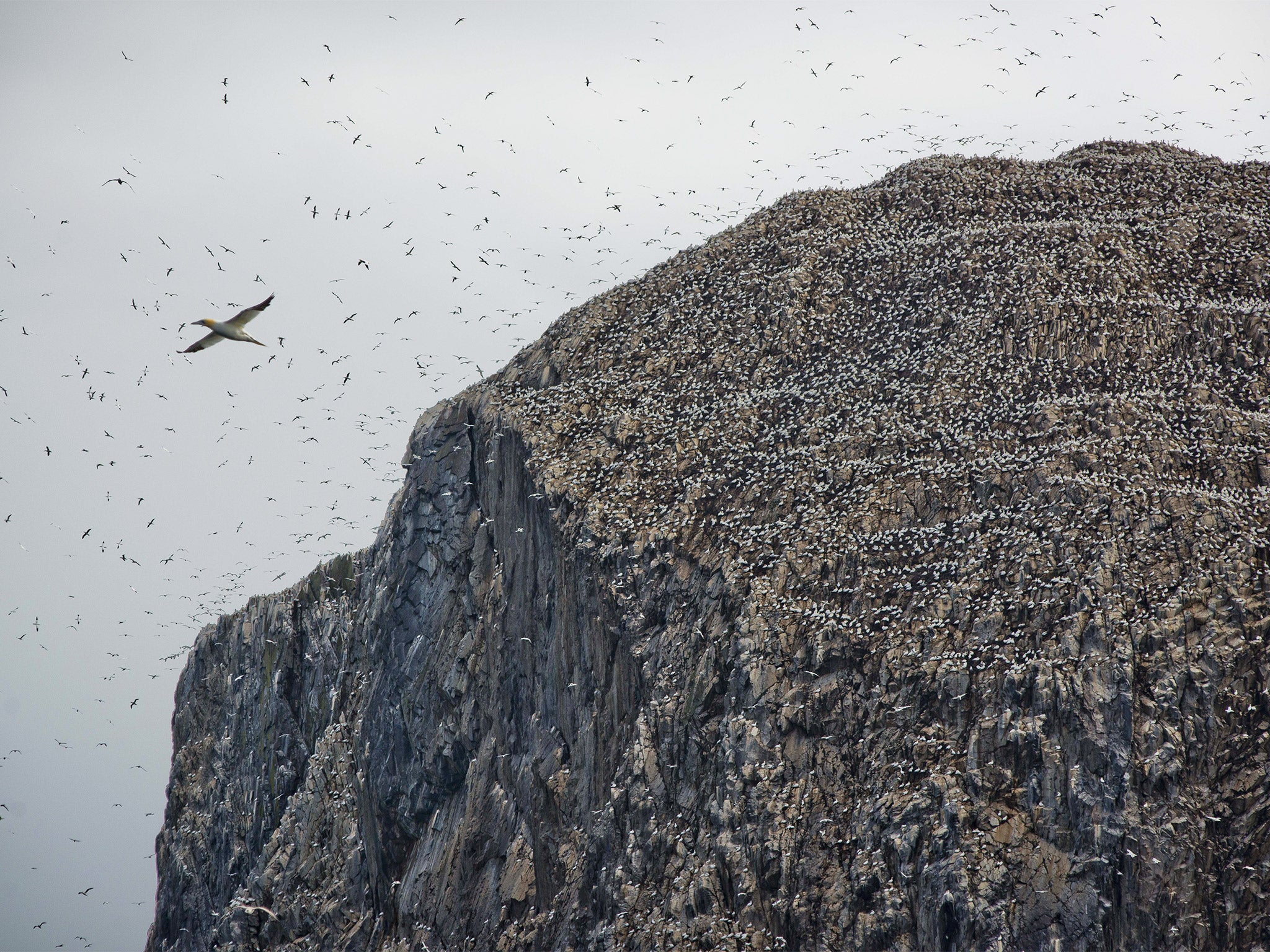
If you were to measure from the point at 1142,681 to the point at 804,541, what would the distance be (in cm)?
978

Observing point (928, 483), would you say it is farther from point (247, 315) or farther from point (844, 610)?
point (247, 315)

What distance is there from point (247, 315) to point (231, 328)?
43 cm

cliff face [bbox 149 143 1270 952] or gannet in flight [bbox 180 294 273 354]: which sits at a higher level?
gannet in flight [bbox 180 294 273 354]

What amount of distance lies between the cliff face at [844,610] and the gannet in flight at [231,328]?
1637 centimetres

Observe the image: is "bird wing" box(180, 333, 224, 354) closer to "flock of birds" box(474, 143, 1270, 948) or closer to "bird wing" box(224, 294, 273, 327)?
"bird wing" box(224, 294, 273, 327)

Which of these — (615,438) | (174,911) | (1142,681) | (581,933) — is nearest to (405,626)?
(615,438)

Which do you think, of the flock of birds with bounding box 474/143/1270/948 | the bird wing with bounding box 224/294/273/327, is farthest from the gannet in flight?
the flock of birds with bounding box 474/143/1270/948

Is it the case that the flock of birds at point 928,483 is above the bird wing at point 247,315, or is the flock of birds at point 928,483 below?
below

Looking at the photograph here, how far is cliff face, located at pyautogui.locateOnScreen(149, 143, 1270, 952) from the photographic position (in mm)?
20969

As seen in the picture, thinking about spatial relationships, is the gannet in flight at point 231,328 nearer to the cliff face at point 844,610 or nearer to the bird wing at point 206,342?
the bird wing at point 206,342

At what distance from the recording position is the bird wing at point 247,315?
1389 centimetres

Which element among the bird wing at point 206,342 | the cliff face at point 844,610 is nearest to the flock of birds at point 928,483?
the cliff face at point 844,610

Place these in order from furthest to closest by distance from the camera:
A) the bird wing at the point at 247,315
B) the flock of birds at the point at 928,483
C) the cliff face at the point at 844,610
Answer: the flock of birds at the point at 928,483, the cliff face at the point at 844,610, the bird wing at the point at 247,315

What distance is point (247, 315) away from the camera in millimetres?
14102
